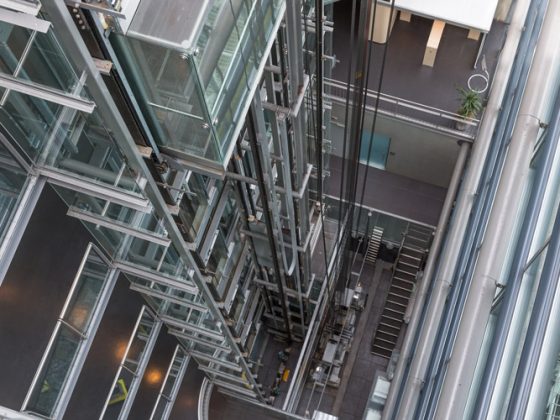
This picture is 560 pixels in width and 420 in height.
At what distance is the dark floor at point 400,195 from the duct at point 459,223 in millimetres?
5876

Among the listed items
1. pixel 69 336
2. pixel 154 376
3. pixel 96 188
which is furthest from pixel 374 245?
pixel 96 188

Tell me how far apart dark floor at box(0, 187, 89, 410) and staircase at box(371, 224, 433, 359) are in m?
17.9

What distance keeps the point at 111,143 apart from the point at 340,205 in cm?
1419

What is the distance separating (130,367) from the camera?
15.9 metres

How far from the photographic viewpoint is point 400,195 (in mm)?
29109

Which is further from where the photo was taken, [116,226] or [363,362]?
[363,362]

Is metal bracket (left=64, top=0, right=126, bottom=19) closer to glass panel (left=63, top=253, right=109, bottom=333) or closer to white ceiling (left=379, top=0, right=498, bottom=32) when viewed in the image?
glass panel (left=63, top=253, right=109, bottom=333)

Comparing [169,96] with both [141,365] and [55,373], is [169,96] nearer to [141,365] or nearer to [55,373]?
[55,373]

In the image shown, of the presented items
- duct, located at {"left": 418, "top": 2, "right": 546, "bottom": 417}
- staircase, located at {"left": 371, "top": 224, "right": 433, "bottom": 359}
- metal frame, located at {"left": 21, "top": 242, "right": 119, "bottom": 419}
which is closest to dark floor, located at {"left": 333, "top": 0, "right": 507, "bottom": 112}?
staircase, located at {"left": 371, "top": 224, "right": 433, "bottom": 359}

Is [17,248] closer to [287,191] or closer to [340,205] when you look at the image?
[287,191]

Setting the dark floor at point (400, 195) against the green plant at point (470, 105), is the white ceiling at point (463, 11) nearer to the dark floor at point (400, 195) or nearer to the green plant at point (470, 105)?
the green plant at point (470, 105)

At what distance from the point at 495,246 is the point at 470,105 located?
1383 centimetres

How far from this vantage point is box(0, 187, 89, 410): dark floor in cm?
1064

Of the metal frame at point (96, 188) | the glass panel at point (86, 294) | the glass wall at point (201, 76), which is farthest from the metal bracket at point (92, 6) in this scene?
the glass panel at point (86, 294)
